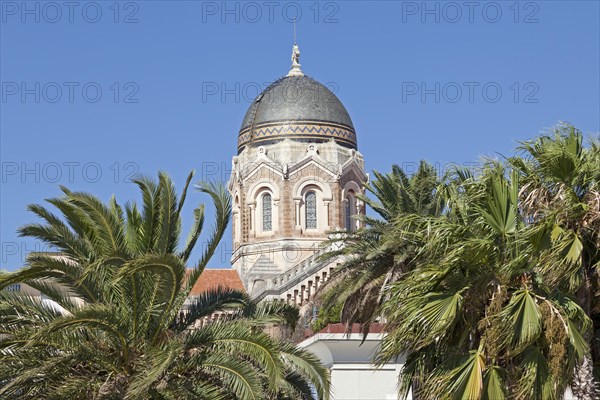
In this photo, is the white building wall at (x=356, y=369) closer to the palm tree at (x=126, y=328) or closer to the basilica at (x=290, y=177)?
the palm tree at (x=126, y=328)

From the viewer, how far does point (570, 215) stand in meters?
15.4

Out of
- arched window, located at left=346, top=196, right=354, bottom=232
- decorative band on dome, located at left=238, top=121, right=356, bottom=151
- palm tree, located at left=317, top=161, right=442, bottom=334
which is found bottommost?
palm tree, located at left=317, top=161, right=442, bottom=334

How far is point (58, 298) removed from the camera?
65.1 ft

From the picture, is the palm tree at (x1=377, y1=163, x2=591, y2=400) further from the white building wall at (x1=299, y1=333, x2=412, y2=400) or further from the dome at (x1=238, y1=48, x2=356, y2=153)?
the dome at (x1=238, y1=48, x2=356, y2=153)

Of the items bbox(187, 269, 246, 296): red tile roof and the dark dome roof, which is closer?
bbox(187, 269, 246, 296): red tile roof

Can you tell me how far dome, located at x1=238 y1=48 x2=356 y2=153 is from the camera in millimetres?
58094

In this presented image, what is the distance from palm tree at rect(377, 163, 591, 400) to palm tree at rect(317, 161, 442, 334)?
881 centimetres

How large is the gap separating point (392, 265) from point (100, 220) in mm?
9076

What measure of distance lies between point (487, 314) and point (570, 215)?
178 cm

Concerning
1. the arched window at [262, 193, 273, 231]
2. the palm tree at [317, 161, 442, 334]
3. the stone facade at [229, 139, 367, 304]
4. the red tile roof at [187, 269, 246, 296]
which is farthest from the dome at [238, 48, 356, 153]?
the palm tree at [317, 161, 442, 334]

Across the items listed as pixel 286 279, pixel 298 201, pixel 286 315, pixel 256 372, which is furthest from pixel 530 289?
pixel 298 201

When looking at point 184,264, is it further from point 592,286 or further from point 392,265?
point 392,265

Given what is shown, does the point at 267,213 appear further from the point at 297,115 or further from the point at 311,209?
the point at 297,115

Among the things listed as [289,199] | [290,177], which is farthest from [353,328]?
[290,177]
